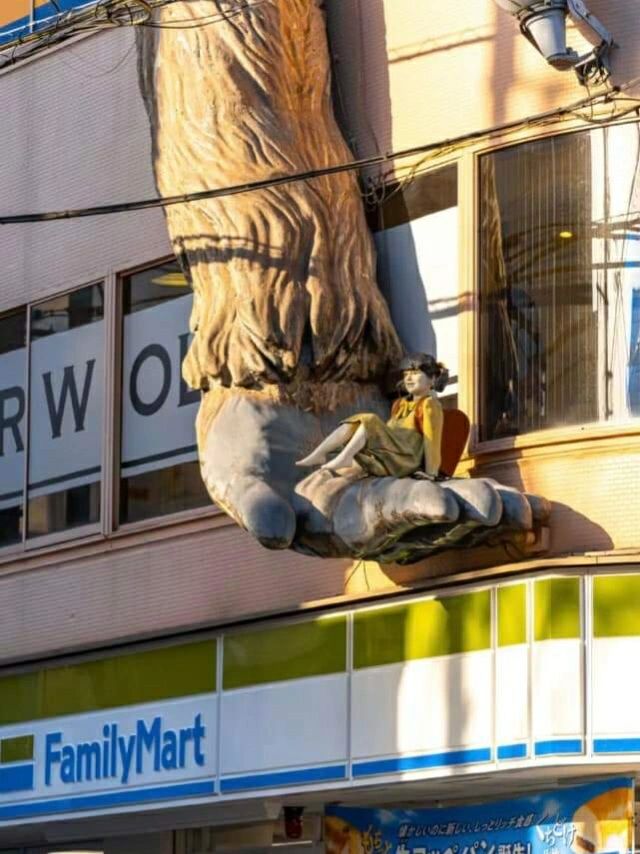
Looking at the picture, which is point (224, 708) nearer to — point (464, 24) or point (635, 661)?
point (635, 661)

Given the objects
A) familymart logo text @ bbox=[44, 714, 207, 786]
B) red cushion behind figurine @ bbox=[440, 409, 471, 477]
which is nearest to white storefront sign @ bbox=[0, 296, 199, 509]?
familymart logo text @ bbox=[44, 714, 207, 786]

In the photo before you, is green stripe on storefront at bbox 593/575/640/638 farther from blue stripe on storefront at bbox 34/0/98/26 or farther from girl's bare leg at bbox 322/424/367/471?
blue stripe on storefront at bbox 34/0/98/26

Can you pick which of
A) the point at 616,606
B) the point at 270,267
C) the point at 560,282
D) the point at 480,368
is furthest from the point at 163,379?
the point at 616,606

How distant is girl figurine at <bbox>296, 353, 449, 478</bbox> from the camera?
15961mm

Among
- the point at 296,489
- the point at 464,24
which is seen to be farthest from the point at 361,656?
the point at 464,24

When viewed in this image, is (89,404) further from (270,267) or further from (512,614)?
(512,614)

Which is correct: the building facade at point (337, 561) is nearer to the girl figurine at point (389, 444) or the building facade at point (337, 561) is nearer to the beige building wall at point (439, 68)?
the beige building wall at point (439, 68)

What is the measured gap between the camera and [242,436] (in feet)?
55.0

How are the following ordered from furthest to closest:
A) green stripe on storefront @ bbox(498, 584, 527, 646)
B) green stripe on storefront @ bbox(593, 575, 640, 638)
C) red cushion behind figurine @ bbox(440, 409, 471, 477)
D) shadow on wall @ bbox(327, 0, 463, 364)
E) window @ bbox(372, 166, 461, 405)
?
shadow on wall @ bbox(327, 0, 463, 364), window @ bbox(372, 166, 461, 405), red cushion behind figurine @ bbox(440, 409, 471, 477), green stripe on storefront @ bbox(498, 584, 527, 646), green stripe on storefront @ bbox(593, 575, 640, 638)

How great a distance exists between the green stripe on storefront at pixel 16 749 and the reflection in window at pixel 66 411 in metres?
1.80

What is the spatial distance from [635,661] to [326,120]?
490 cm

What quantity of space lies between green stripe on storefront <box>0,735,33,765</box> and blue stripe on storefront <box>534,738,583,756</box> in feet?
17.2

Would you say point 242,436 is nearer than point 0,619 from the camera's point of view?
Yes

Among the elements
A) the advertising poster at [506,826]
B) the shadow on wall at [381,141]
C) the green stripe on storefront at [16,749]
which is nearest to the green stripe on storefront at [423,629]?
the advertising poster at [506,826]
